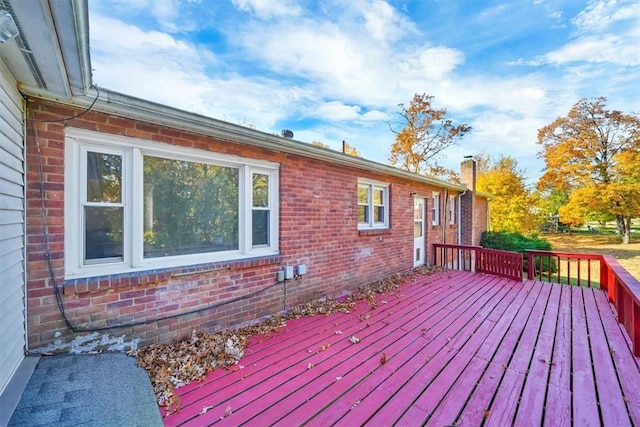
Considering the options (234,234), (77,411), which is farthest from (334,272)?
(77,411)

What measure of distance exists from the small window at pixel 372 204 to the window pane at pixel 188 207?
3.14m

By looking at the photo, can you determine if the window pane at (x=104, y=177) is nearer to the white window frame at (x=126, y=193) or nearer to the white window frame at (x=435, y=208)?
the white window frame at (x=126, y=193)

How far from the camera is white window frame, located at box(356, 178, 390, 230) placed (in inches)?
245

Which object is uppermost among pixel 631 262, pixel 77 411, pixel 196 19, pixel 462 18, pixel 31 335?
pixel 462 18

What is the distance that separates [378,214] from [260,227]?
3.55 m

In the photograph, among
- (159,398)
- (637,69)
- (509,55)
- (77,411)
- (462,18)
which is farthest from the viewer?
(637,69)

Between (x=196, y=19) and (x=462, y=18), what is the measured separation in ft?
18.5

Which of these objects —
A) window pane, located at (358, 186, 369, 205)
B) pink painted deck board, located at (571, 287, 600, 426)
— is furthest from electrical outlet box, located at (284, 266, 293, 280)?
pink painted deck board, located at (571, 287, 600, 426)

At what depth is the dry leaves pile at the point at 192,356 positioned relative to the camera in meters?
2.37

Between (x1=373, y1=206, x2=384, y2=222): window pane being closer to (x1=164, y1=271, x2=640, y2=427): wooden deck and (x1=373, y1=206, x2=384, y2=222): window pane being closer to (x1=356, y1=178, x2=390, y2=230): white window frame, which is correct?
(x1=356, y1=178, x2=390, y2=230): white window frame

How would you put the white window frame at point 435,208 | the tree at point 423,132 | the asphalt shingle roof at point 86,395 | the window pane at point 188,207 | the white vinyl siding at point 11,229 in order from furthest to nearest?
the tree at point 423,132 → the white window frame at point 435,208 → the window pane at point 188,207 → the white vinyl siding at point 11,229 → the asphalt shingle roof at point 86,395

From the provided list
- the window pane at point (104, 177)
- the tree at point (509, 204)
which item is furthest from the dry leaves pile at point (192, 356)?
the tree at point (509, 204)

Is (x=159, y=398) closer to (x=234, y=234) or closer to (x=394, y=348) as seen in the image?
(x=234, y=234)

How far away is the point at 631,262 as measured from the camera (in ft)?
41.8
